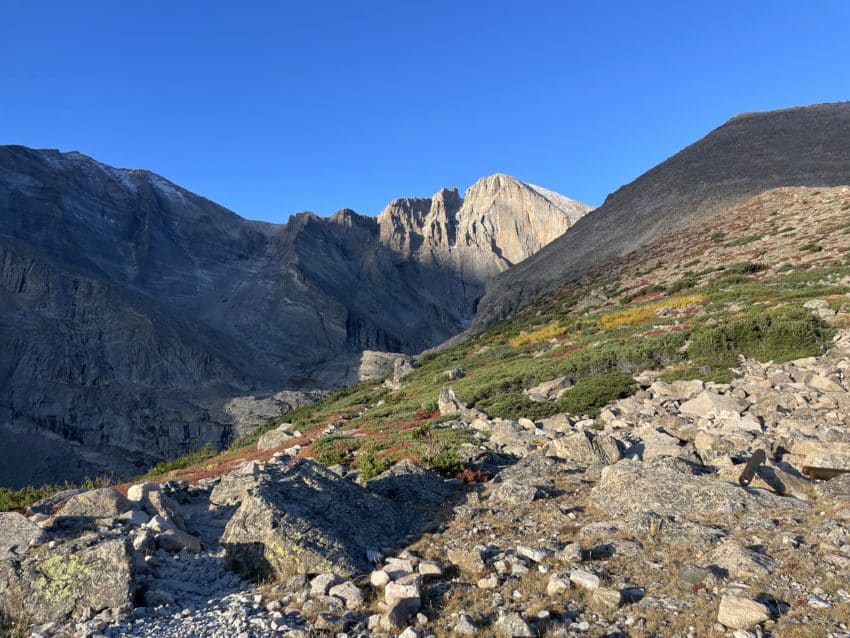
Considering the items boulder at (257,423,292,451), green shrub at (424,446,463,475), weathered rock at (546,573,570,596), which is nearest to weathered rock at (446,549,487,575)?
weathered rock at (546,573,570,596)

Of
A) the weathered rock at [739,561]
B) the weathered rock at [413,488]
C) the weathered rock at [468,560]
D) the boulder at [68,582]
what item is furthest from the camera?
the weathered rock at [413,488]

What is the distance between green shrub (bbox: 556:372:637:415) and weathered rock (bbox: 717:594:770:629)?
1104cm

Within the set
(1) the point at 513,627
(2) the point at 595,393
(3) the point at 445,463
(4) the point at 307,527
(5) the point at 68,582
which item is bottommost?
(1) the point at 513,627

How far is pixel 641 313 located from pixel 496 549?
25.4 meters

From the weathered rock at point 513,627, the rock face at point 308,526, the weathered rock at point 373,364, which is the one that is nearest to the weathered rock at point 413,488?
the rock face at point 308,526

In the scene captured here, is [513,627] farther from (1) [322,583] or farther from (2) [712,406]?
(2) [712,406]

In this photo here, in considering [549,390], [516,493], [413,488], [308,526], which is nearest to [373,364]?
[549,390]

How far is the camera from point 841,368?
14938mm

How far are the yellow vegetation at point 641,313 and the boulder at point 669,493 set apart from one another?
Result: 20.5m

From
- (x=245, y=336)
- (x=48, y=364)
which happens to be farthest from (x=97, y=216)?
(x=48, y=364)

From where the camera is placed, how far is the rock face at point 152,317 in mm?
91125

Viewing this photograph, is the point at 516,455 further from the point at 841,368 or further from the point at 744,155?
the point at 744,155

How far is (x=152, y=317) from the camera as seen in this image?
116 metres

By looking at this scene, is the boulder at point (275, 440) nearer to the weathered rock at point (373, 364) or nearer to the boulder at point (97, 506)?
the boulder at point (97, 506)
